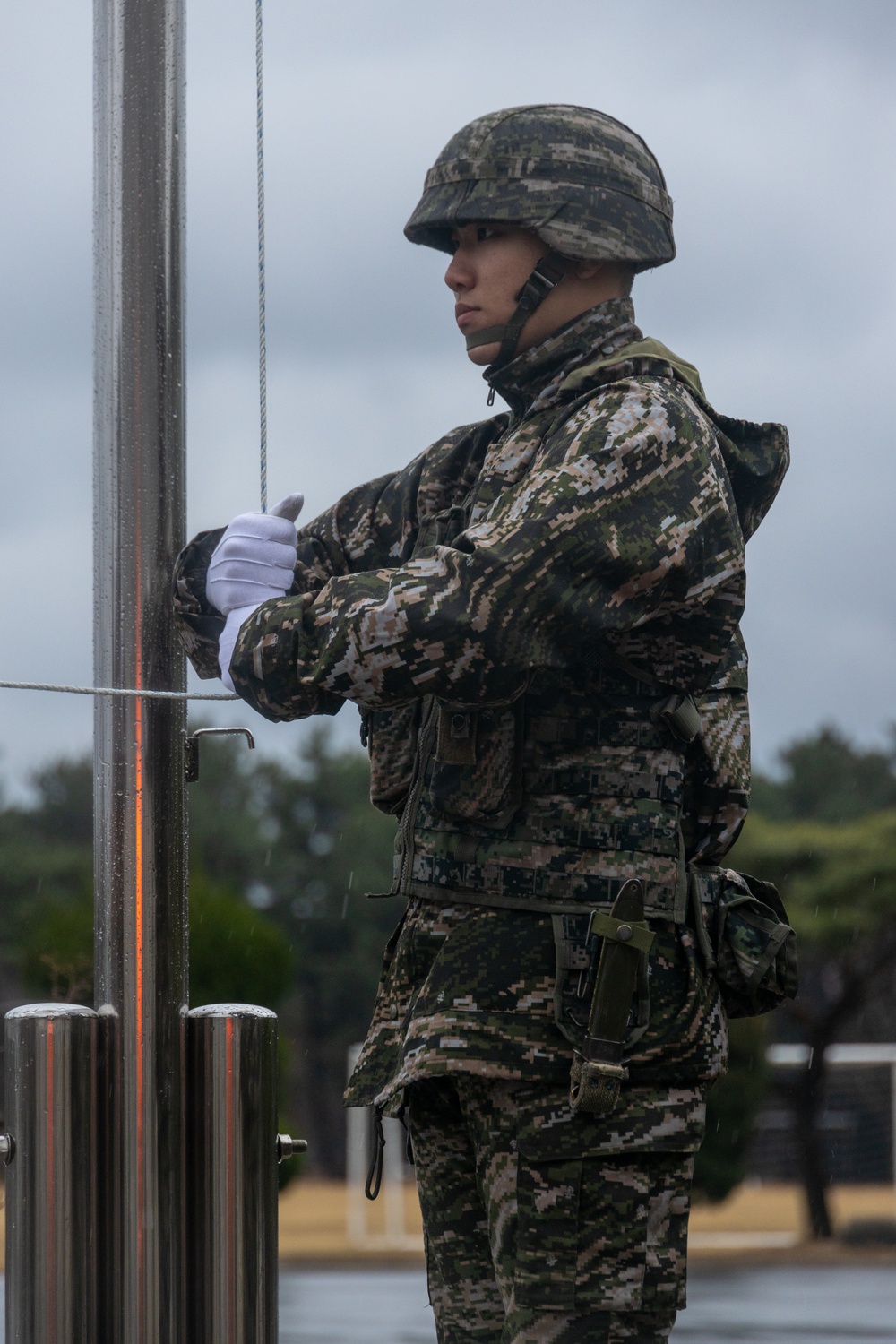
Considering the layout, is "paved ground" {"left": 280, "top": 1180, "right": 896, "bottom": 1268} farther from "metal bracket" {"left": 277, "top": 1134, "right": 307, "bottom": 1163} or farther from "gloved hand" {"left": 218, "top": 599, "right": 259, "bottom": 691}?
"gloved hand" {"left": 218, "top": 599, "right": 259, "bottom": 691}

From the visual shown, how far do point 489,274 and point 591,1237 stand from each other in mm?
1336

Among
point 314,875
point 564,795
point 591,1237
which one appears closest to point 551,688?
point 564,795

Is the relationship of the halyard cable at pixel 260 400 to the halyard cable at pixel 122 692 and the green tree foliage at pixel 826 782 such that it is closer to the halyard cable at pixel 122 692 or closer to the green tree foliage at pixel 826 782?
the halyard cable at pixel 122 692

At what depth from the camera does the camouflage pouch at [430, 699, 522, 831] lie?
2535mm

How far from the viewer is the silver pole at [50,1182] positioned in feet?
8.13

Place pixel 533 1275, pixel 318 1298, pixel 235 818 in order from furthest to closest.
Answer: pixel 235 818, pixel 318 1298, pixel 533 1275

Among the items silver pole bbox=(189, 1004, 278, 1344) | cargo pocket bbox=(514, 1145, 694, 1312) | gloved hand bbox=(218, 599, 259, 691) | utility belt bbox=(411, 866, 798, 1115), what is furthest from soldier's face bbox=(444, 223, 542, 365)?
cargo pocket bbox=(514, 1145, 694, 1312)

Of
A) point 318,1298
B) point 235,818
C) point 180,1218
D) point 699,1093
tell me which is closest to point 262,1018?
point 180,1218

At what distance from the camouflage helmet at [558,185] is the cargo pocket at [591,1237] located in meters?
1.25

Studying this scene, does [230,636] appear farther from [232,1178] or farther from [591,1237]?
[591,1237]

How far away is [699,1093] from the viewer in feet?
8.37

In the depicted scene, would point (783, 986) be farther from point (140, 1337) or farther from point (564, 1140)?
point (140, 1337)

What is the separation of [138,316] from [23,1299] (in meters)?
1.36

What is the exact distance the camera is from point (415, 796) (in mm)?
2676
